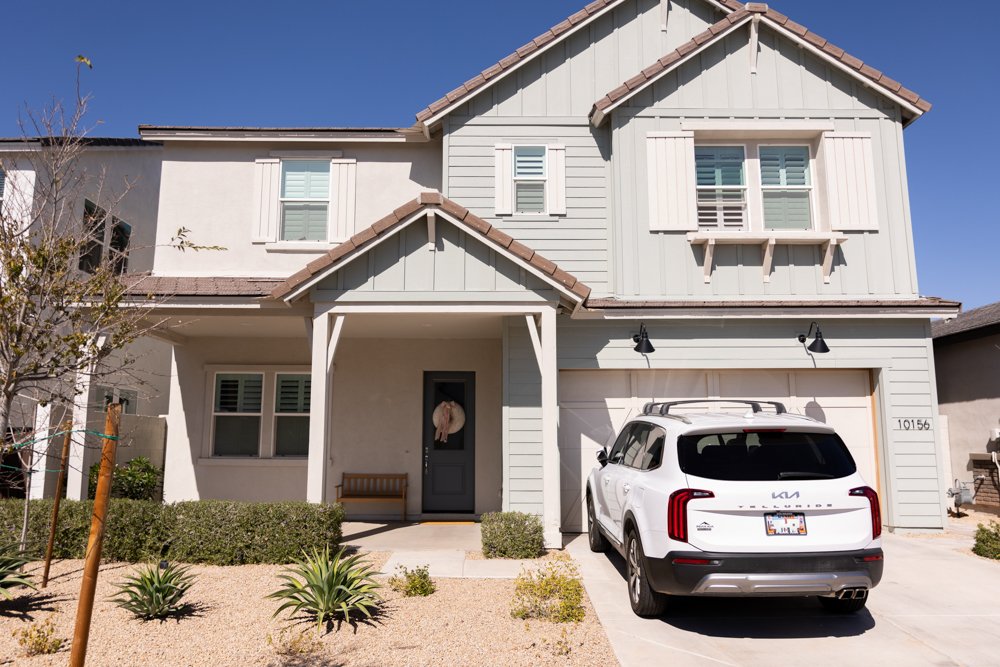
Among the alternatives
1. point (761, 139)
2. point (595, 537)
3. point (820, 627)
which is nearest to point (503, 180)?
point (761, 139)

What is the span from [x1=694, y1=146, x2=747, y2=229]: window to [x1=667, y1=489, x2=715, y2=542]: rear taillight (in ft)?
21.9

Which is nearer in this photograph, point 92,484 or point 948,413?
point 92,484

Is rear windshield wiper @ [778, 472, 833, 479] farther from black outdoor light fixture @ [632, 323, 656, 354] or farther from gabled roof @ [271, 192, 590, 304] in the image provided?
black outdoor light fixture @ [632, 323, 656, 354]

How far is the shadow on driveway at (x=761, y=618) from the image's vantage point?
18.2 ft

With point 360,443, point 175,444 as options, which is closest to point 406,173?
point 360,443

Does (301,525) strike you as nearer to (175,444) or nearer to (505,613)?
(505,613)

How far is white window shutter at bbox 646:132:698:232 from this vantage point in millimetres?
10453

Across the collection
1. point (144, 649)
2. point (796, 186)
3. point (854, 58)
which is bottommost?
point (144, 649)

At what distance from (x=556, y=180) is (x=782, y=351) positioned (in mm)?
4600

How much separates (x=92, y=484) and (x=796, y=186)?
507 inches

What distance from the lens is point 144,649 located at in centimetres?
511

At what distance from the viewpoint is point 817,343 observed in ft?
33.3

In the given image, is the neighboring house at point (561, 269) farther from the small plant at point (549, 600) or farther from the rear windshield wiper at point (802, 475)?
the rear windshield wiper at point (802, 475)

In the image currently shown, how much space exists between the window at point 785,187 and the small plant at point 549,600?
23.8 feet
